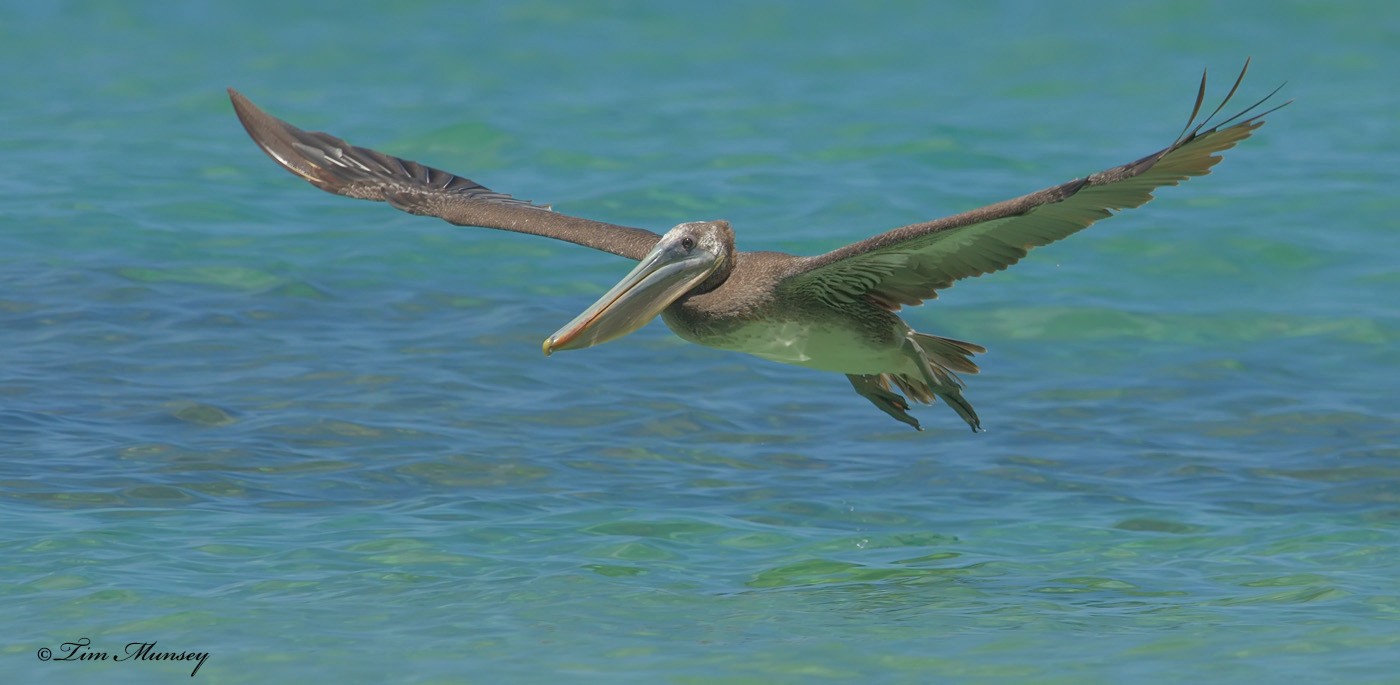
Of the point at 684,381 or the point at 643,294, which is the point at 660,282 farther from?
the point at 684,381

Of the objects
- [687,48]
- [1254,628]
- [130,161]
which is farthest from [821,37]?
[1254,628]

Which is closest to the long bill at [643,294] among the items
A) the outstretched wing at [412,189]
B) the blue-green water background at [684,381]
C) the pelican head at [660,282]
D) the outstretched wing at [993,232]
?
the pelican head at [660,282]

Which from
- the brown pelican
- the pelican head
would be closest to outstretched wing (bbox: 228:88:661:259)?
the brown pelican

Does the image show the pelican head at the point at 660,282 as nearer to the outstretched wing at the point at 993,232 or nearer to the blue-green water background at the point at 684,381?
the outstretched wing at the point at 993,232

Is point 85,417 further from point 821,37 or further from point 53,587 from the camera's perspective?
point 821,37

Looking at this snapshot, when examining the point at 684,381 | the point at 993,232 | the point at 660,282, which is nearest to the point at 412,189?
the point at 684,381

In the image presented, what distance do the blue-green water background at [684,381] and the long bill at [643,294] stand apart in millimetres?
1005

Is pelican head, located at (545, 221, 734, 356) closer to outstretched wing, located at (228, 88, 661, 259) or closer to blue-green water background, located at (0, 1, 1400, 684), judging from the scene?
outstretched wing, located at (228, 88, 661, 259)

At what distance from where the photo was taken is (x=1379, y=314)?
38.4 ft

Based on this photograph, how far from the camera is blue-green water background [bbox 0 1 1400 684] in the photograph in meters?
6.92

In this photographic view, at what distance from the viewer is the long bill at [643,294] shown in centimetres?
760

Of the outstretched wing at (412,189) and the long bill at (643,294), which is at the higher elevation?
the outstretched wing at (412,189)

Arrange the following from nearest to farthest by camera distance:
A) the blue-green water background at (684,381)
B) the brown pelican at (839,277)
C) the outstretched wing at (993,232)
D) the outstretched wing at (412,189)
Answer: the outstretched wing at (993,232) → the brown pelican at (839,277) → the blue-green water background at (684,381) → the outstretched wing at (412,189)

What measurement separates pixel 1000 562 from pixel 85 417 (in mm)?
4969
